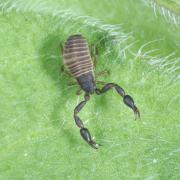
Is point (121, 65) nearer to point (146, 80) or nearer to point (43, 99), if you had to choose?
point (146, 80)

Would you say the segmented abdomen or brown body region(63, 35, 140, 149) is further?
the segmented abdomen

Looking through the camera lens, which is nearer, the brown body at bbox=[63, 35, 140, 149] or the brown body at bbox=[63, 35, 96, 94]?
the brown body at bbox=[63, 35, 140, 149]

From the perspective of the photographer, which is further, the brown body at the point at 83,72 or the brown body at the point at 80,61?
the brown body at the point at 80,61

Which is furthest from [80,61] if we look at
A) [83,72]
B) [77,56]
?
[83,72]

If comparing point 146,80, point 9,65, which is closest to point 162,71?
point 146,80

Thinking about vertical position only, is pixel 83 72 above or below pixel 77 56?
below

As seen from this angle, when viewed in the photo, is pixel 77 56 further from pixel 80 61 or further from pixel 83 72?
pixel 83 72

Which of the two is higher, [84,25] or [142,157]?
[84,25]

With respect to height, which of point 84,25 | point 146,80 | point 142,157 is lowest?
point 142,157
